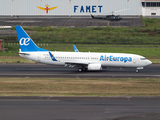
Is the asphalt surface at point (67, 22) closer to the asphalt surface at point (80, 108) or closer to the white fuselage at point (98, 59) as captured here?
the white fuselage at point (98, 59)

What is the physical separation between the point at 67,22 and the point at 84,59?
59.2m

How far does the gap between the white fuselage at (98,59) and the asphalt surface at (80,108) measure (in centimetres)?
1797

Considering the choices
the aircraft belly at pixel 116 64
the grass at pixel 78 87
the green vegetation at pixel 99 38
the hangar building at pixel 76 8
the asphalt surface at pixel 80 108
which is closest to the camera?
the asphalt surface at pixel 80 108

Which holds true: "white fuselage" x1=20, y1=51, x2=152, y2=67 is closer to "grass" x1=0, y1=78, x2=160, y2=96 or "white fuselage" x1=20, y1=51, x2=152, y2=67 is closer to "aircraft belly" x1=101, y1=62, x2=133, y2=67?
"aircraft belly" x1=101, y1=62, x2=133, y2=67

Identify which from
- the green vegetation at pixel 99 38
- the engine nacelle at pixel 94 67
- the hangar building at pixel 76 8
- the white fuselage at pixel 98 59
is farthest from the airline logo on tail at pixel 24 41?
the hangar building at pixel 76 8

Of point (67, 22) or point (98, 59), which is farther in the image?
point (67, 22)

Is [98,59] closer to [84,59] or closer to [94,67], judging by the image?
[94,67]

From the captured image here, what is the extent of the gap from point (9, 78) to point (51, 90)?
387 inches

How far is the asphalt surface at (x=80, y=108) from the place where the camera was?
60.3 feet

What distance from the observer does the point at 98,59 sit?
42.0m

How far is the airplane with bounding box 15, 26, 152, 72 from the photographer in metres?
41.5

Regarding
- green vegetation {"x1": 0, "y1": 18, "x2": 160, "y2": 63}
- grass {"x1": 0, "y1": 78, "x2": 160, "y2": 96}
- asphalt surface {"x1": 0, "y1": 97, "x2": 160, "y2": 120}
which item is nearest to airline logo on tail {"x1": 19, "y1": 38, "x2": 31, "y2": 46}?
grass {"x1": 0, "y1": 78, "x2": 160, "y2": 96}

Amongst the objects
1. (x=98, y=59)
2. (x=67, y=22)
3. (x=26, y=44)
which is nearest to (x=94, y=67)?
(x=98, y=59)

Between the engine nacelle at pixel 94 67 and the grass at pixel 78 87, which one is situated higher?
the engine nacelle at pixel 94 67
